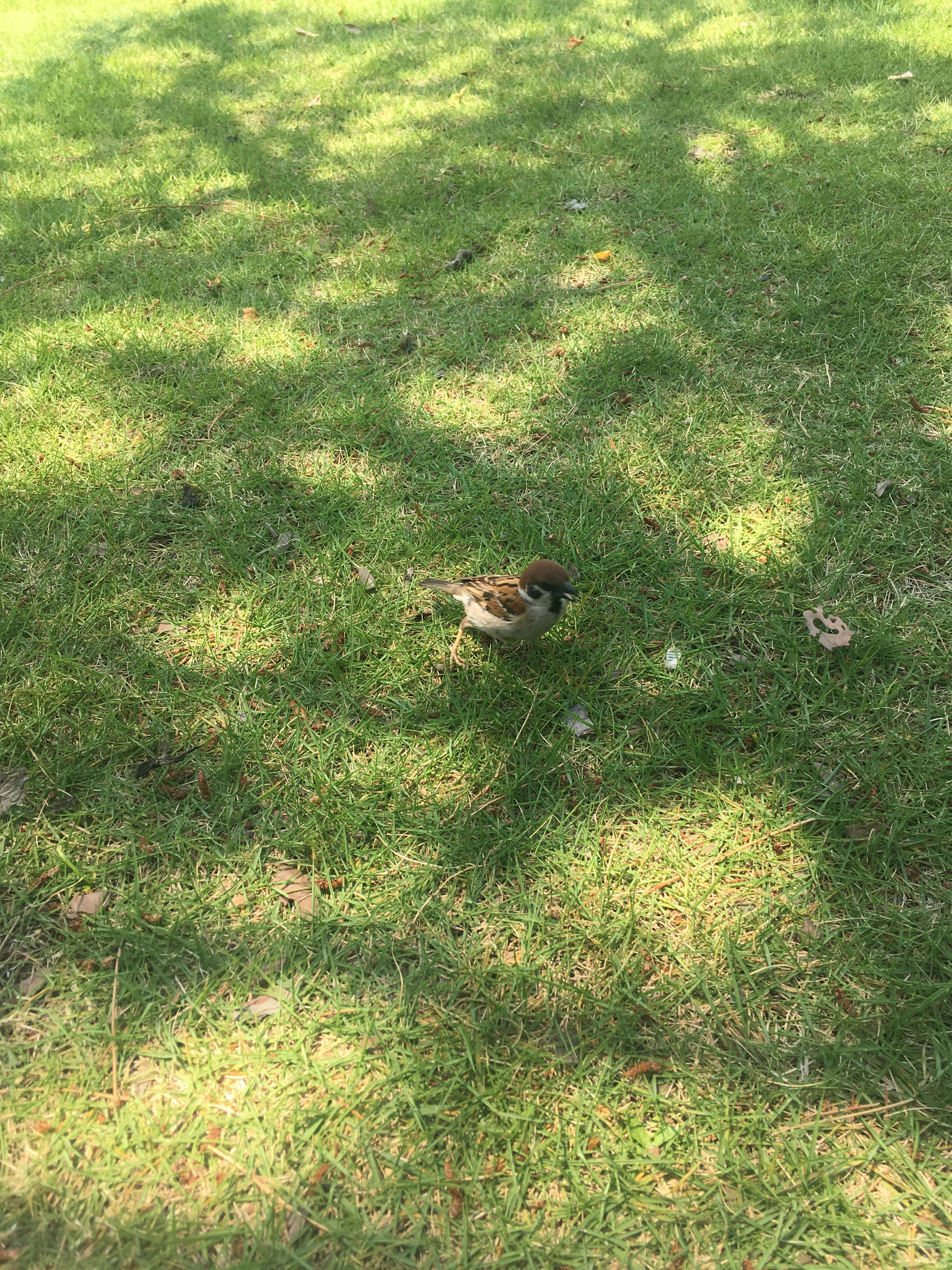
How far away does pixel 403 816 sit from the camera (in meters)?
2.91

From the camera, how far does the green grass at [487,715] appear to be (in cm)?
214

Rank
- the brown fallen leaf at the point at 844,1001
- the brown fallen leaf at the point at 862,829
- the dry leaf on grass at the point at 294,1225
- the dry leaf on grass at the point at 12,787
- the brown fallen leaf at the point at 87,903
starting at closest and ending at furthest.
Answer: the dry leaf on grass at the point at 294,1225 → the brown fallen leaf at the point at 844,1001 → the brown fallen leaf at the point at 87,903 → the brown fallen leaf at the point at 862,829 → the dry leaf on grass at the point at 12,787

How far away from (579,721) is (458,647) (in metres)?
0.68

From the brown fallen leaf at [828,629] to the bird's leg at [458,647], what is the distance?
1.59 metres

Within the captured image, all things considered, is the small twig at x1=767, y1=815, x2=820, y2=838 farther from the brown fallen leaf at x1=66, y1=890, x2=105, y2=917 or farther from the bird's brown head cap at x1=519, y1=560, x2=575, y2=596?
the brown fallen leaf at x1=66, y1=890, x2=105, y2=917

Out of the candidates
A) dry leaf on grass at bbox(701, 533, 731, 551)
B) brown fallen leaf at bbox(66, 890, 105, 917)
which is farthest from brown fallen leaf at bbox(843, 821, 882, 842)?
brown fallen leaf at bbox(66, 890, 105, 917)

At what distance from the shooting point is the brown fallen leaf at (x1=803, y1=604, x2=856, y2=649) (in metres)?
3.32

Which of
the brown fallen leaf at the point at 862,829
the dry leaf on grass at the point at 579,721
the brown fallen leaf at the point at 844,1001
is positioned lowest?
the brown fallen leaf at the point at 844,1001

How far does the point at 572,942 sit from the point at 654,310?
169 inches

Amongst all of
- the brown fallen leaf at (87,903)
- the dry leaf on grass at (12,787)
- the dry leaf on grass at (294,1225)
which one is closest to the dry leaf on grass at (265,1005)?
the dry leaf on grass at (294,1225)

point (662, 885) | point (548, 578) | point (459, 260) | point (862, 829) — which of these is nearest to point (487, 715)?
point (548, 578)

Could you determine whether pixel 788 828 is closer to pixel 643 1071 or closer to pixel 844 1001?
pixel 844 1001

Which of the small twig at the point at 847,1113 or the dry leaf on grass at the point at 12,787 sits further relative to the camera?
the dry leaf on grass at the point at 12,787

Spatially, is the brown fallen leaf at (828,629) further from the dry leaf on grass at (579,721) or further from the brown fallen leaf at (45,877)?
the brown fallen leaf at (45,877)
